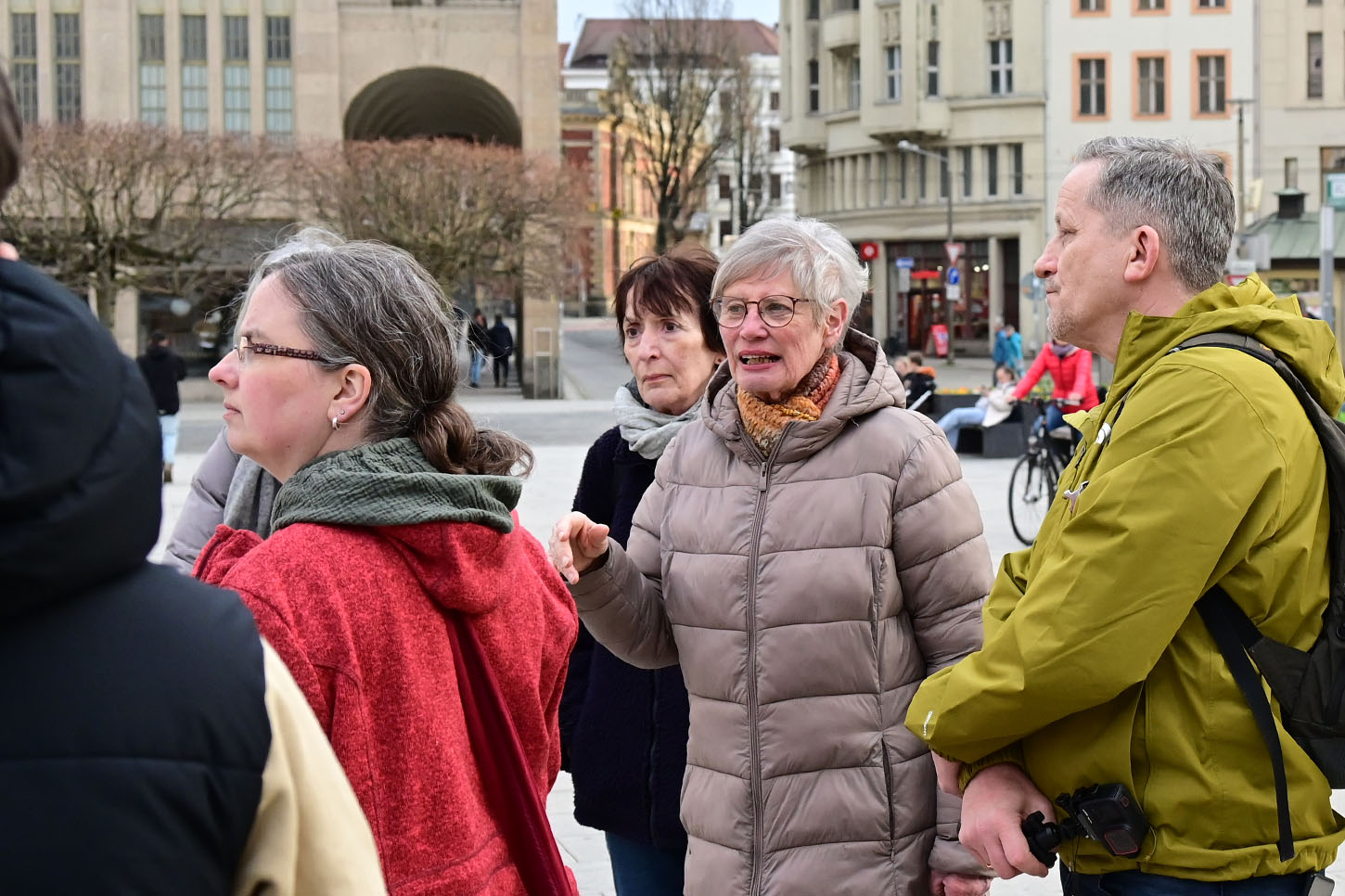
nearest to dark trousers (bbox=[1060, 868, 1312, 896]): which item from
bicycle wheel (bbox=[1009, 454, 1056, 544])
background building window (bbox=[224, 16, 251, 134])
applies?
bicycle wheel (bbox=[1009, 454, 1056, 544])

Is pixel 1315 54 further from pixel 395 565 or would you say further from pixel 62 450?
pixel 62 450

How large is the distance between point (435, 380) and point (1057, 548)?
104 cm

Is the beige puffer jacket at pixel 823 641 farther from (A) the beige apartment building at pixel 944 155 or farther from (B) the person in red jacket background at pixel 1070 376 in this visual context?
(A) the beige apartment building at pixel 944 155

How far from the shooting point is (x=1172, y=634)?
2.55 m

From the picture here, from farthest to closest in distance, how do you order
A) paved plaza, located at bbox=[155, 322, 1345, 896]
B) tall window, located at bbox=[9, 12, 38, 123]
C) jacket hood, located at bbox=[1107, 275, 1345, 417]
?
tall window, located at bbox=[9, 12, 38, 123]
paved plaza, located at bbox=[155, 322, 1345, 896]
jacket hood, located at bbox=[1107, 275, 1345, 417]

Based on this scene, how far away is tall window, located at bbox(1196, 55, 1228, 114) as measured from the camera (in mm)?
63031

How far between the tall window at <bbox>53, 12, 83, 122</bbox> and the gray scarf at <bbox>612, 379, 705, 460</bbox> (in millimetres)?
43112

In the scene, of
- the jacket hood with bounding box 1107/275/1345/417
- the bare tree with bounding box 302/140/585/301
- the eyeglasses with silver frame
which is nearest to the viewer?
the jacket hood with bounding box 1107/275/1345/417

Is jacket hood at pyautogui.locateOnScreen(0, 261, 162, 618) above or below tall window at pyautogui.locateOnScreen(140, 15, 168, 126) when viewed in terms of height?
below

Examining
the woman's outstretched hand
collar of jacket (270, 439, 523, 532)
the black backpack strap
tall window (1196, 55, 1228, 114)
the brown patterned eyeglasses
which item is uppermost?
tall window (1196, 55, 1228, 114)

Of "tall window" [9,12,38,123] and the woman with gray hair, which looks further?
"tall window" [9,12,38,123]

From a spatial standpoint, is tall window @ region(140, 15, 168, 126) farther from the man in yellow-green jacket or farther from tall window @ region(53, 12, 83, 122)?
the man in yellow-green jacket

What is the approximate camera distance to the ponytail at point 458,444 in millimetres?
2561

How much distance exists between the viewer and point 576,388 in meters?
41.3
